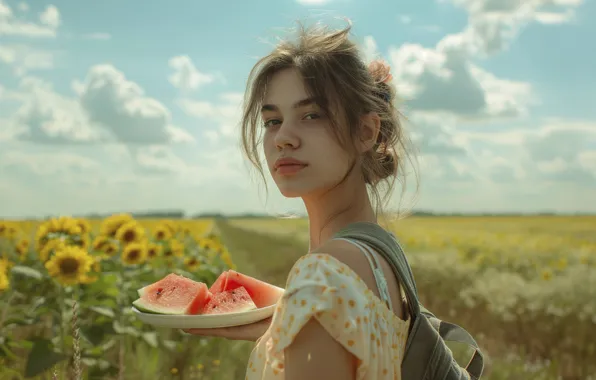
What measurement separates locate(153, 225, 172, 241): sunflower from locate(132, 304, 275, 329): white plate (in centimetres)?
501

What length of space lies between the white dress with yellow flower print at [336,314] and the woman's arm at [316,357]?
0.06 feet

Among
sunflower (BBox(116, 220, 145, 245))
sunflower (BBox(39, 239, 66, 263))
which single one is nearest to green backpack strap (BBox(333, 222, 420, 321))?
sunflower (BBox(39, 239, 66, 263))

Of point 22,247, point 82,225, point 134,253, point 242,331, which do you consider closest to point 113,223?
point 82,225

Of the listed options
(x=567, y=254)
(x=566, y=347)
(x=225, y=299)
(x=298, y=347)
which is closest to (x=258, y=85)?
(x=225, y=299)

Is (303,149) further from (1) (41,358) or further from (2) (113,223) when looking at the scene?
(2) (113,223)

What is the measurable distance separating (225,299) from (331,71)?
922 mm

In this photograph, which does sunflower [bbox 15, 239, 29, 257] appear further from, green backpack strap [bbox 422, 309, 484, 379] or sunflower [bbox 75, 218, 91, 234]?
green backpack strap [bbox 422, 309, 484, 379]

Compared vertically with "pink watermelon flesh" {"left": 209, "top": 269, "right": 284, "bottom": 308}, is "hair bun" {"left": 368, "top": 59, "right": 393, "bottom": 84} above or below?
above

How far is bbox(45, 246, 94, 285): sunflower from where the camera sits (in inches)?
170

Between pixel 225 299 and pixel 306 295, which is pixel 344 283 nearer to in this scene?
pixel 306 295

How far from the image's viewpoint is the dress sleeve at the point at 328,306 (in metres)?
1.47

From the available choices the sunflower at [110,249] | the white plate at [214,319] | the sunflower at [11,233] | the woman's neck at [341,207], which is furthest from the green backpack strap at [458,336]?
the sunflower at [11,233]

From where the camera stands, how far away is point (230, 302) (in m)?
2.32

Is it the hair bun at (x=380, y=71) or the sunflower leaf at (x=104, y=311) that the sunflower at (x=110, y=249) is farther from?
the hair bun at (x=380, y=71)
